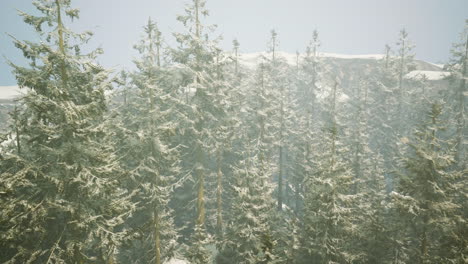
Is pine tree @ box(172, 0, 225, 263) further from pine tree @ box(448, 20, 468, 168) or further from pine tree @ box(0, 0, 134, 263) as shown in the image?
pine tree @ box(448, 20, 468, 168)

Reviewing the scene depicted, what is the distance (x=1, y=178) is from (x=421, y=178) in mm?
18349

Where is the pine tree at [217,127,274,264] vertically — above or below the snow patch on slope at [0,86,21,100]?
below

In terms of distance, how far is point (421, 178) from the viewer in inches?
557

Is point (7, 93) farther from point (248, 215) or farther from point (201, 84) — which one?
point (248, 215)

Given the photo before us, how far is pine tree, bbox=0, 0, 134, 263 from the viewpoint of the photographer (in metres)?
9.17

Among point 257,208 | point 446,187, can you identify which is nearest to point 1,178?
point 257,208

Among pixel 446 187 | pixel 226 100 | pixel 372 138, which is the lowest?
pixel 372 138

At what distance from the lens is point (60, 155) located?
9930 millimetres

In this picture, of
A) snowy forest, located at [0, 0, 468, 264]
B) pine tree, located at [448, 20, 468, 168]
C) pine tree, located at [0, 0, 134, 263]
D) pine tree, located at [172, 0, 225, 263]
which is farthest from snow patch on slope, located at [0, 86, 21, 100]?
pine tree, located at [448, 20, 468, 168]

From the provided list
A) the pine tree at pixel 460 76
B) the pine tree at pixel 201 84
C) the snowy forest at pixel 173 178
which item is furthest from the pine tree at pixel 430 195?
the pine tree at pixel 460 76

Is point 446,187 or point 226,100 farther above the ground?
point 226,100

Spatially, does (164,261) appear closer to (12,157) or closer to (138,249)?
(138,249)

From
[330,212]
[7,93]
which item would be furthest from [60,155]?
[7,93]

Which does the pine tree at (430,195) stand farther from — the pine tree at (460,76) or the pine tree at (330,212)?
the pine tree at (460,76)
